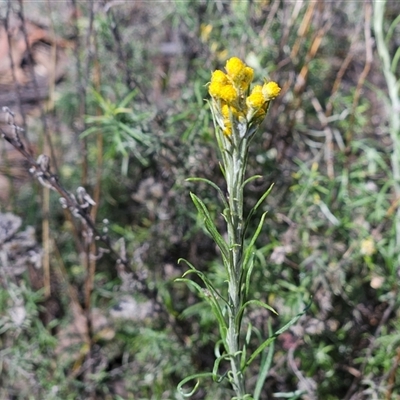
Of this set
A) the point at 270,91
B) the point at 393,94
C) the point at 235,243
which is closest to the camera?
the point at 270,91

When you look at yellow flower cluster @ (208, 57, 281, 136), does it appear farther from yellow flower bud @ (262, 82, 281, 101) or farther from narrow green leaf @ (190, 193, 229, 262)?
narrow green leaf @ (190, 193, 229, 262)

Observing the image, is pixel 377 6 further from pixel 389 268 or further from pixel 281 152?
pixel 389 268

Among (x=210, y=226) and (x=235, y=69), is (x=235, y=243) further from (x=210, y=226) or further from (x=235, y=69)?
(x=235, y=69)

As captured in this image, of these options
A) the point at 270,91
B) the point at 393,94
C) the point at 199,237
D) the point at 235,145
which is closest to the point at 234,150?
the point at 235,145

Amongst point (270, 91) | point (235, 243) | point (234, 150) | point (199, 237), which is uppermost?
point (270, 91)

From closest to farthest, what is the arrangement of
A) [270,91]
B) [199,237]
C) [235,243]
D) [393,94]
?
1. [270,91]
2. [235,243]
3. [393,94]
4. [199,237]

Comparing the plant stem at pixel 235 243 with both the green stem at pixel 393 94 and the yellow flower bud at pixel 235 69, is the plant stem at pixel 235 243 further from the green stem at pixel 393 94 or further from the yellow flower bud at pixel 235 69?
the green stem at pixel 393 94

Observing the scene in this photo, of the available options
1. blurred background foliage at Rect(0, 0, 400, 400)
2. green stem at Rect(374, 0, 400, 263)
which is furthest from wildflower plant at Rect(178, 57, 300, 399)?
green stem at Rect(374, 0, 400, 263)

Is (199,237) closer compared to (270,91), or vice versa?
(270,91)

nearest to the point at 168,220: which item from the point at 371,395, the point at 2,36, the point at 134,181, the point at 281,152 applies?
the point at 134,181
